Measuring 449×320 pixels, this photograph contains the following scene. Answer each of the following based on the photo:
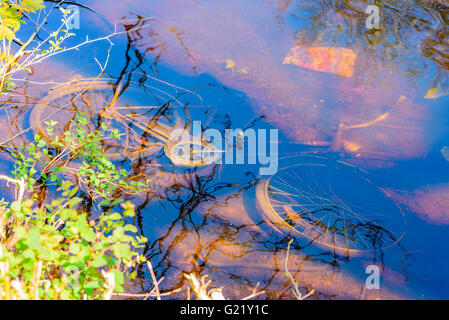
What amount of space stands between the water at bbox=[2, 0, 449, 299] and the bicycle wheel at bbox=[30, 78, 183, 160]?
4cm

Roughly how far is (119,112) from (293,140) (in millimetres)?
1361

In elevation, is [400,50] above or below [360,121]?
above

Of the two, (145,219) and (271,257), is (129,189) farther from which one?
(271,257)

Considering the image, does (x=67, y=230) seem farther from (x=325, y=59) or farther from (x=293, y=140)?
(x=325, y=59)

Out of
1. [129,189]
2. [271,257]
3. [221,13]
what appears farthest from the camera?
[221,13]

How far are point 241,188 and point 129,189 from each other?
744mm

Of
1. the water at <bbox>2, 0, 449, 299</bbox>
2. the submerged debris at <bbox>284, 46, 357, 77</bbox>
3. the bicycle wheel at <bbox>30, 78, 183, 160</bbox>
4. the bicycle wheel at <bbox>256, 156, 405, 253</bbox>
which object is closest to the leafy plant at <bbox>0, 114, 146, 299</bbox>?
the bicycle wheel at <bbox>30, 78, 183, 160</bbox>

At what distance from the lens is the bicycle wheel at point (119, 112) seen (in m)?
2.78

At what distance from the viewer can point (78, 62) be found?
335cm

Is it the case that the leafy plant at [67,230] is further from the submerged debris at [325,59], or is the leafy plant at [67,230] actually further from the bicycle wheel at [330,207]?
the submerged debris at [325,59]

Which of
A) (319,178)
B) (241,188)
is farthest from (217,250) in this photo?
(319,178)

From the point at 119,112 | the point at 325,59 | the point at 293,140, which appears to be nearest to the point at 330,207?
the point at 293,140

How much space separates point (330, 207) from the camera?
2510 mm

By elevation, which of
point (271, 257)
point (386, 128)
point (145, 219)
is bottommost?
point (271, 257)
